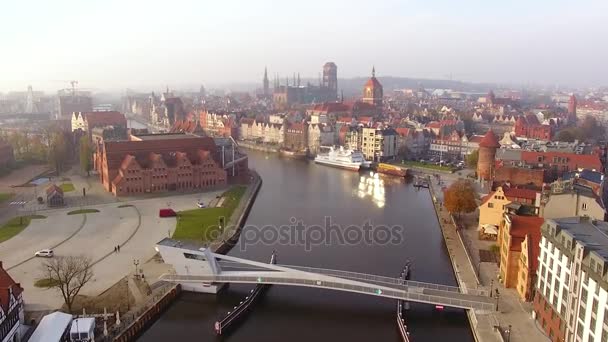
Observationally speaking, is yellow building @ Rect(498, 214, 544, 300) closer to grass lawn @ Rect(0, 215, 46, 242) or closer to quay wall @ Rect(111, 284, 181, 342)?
quay wall @ Rect(111, 284, 181, 342)

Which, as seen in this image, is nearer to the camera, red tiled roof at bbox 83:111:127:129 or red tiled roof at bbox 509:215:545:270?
red tiled roof at bbox 509:215:545:270

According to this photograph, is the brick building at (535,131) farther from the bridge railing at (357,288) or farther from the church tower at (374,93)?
the bridge railing at (357,288)

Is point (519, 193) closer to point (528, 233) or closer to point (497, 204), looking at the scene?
point (497, 204)

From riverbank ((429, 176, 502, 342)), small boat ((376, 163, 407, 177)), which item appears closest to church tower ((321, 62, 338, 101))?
small boat ((376, 163, 407, 177))

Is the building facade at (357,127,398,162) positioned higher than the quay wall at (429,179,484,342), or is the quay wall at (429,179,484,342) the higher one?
the building facade at (357,127,398,162)

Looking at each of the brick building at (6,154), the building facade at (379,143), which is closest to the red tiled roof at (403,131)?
the building facade at (379,143)

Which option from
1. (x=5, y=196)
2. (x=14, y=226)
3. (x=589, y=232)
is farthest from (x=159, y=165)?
(x=589, y=232)
